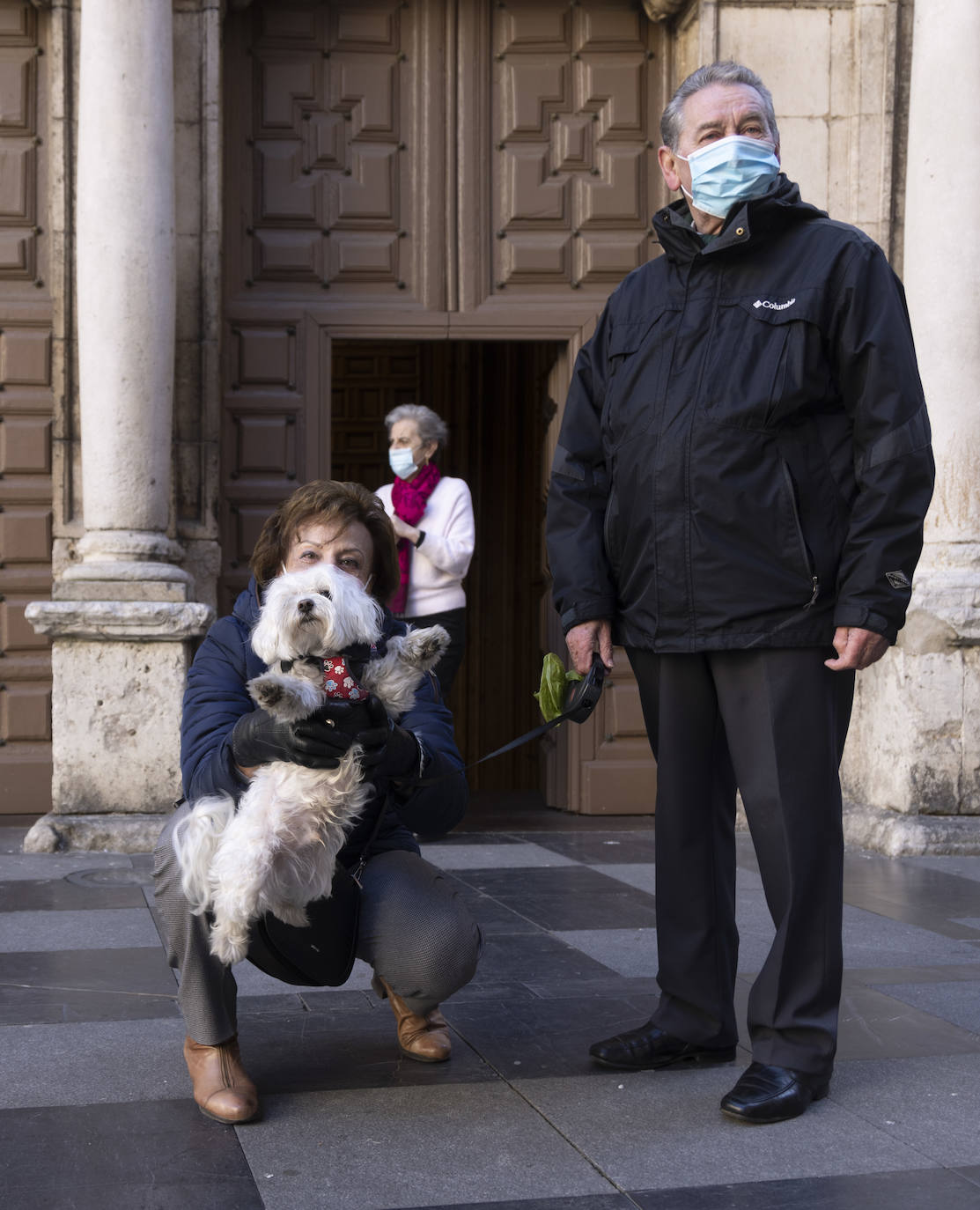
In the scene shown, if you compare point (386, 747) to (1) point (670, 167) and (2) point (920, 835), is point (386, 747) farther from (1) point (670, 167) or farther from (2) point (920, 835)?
(2) point (920, 835)

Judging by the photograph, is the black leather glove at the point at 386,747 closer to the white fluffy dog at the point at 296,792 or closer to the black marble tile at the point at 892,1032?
the white fluffy dog at the point at 296,792

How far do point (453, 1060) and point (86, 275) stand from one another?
4712 millimetres

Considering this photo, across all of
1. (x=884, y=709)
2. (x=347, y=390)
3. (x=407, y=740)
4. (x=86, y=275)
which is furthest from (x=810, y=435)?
(x=347, y=390)

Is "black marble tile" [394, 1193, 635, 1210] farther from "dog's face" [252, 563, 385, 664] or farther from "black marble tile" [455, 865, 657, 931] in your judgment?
"black marble tile" [455, 865, 657, 931]

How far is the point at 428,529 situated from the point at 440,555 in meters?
0.15

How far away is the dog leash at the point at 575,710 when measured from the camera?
323 cm

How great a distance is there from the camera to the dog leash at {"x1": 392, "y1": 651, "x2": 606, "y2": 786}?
3233 millimetres

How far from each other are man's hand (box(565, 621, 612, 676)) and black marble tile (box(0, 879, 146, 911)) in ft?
8.34

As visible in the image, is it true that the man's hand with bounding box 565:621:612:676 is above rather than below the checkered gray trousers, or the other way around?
above

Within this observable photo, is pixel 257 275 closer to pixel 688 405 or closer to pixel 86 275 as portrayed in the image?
pixel 86 275

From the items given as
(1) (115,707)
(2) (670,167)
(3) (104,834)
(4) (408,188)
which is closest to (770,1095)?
(2) (670,167)

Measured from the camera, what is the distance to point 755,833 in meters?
3.39

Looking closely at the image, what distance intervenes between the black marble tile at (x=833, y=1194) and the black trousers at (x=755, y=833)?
1.47 feet

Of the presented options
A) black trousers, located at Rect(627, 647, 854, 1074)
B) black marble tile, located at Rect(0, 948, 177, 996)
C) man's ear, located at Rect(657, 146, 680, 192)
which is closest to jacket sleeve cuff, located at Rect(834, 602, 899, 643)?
black trousers, located at Rect(627, 647, 854, 1074)
